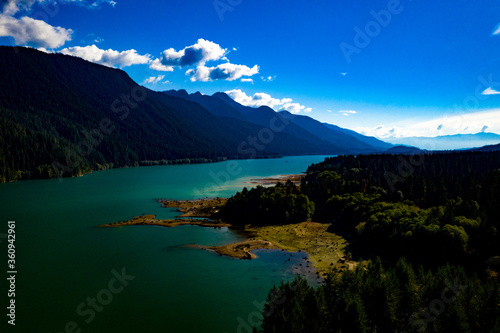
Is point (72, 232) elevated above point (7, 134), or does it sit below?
below

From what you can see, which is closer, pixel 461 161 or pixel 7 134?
pixel 461 161

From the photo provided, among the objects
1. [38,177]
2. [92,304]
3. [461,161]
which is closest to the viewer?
[92,304]

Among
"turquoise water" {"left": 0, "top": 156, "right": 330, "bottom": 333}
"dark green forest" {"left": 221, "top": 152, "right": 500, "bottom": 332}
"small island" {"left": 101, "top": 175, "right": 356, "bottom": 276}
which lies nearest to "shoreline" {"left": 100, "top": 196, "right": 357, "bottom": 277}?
"small island" {"left": 101, "top": 175, "right": 356, "bottom": 276}

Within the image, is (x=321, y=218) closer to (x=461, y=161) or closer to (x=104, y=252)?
(x=104, y=252)

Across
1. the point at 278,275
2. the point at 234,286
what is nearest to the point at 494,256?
the point at 278,275

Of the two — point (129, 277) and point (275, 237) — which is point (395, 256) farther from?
point (129, 277)
